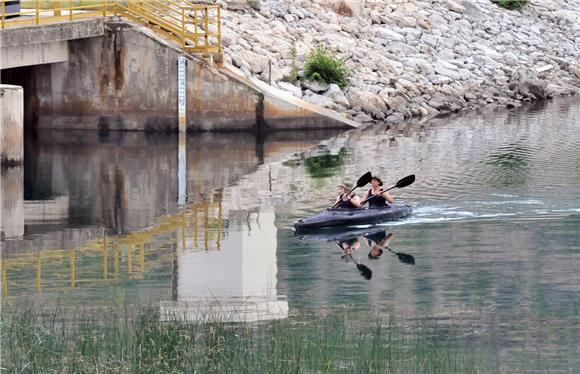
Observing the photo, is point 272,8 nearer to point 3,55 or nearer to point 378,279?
point 3,55

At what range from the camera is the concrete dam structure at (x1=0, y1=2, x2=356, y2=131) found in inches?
1746

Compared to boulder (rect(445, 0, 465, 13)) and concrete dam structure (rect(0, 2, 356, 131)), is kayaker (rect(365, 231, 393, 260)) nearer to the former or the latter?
concrete dam structure (rect(0, 2, 356, 131))

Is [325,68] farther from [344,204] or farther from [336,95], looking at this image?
[344,204]

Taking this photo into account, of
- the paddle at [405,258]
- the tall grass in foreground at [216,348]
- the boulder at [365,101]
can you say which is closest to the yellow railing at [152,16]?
the boulder at [365,101]

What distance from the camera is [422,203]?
104 feet

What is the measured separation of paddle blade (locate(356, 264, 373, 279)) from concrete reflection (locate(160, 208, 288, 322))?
134 cm

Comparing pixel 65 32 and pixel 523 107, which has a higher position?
pixel 65 32

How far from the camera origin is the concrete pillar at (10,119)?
36.9m

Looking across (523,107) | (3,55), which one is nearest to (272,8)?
(523,107)

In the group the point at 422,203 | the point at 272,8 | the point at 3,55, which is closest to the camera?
the point at 422,203

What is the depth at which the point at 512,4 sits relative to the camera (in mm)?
66750

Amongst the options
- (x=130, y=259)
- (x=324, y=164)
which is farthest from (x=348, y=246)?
(x=324, y=164)

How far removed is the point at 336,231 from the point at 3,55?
52.2 feet

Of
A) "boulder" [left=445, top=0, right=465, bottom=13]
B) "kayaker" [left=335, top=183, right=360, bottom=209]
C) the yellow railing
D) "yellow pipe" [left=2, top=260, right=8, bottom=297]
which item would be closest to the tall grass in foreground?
"yellow pipe" [left=2, top=260, right=8, bottom=297]
